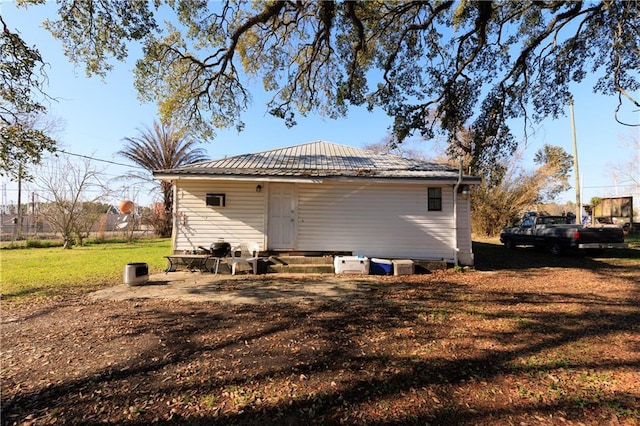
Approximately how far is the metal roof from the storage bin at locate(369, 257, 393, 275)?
247cm

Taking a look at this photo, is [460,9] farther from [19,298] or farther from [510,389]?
[19,298]

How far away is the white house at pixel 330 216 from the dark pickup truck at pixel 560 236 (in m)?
5.22

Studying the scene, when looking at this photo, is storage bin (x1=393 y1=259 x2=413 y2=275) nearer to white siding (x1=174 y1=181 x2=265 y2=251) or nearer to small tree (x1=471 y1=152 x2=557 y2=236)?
white siding (x1=174 y1=181 x2=265 y2=251)

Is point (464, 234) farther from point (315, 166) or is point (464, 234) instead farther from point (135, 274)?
point (135, 274)

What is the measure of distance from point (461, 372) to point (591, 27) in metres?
10.4

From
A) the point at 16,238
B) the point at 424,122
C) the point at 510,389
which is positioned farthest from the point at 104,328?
the point at 16,238

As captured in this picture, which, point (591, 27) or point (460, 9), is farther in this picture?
point (591, 27)

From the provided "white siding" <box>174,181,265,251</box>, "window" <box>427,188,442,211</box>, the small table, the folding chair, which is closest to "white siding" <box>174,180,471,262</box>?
"white siding" <box>174,181,265,251</box>

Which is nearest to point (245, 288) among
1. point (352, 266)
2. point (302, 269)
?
point (302, 269)

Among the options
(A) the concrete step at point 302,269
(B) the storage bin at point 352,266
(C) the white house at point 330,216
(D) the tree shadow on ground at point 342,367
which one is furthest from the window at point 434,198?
(D) the tree shadow on ground at point 342,367

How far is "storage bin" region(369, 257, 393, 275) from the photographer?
320 inches

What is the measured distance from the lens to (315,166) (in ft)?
31.0

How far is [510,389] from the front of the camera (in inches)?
101

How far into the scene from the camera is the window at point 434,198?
887 cm
